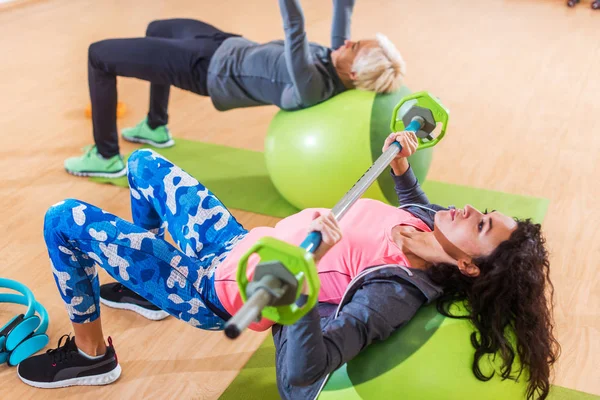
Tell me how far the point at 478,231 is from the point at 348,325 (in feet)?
1.32

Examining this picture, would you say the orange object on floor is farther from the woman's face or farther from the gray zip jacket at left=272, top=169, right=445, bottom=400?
the woman's face

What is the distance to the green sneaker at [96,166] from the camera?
3.18 m

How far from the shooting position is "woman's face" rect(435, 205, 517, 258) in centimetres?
159

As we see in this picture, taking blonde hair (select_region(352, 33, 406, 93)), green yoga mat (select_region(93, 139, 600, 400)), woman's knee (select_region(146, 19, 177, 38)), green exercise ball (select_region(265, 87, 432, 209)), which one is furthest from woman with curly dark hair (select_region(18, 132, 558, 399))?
woman's knee (select_region(146, 19, 177, 38))

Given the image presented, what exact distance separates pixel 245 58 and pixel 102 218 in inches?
56.2

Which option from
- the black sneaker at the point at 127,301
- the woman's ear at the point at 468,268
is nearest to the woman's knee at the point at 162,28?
the black sneaker at the point at 127,301

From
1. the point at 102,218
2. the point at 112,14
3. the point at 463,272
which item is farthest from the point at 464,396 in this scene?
the point at 112,14

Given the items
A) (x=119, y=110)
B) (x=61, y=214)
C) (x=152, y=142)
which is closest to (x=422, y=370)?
(x=61, y=214)

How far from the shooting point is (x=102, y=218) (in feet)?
5.59

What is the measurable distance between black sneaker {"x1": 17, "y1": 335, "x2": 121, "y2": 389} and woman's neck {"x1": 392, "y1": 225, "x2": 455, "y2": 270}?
922 mm

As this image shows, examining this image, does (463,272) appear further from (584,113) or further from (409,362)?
(584,113)

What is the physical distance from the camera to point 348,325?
56.8 inches

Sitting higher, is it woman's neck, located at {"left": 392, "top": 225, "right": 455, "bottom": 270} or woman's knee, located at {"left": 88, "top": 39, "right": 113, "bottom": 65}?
woman's neck, located at {"left": 392, "top": 225, "right": 455, "bottom": 270}

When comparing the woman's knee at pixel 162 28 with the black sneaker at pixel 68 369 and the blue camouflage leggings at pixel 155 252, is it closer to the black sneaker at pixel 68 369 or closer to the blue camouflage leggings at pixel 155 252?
the blue camouflage leggings at pixel 155 252
